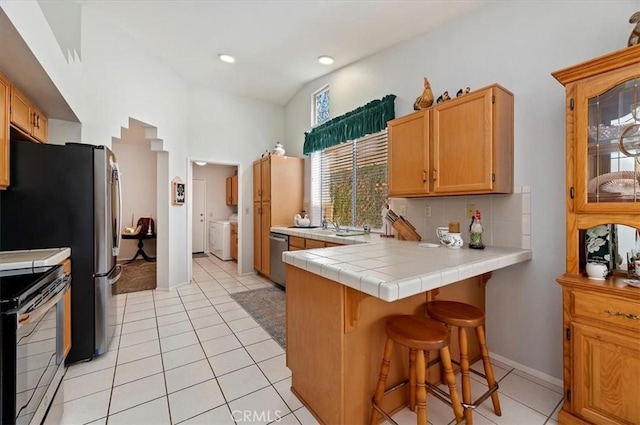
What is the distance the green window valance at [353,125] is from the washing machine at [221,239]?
10.3ft

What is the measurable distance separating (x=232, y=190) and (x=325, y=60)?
4580mm

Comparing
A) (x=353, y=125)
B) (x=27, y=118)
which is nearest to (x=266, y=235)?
(x=353, y=125)

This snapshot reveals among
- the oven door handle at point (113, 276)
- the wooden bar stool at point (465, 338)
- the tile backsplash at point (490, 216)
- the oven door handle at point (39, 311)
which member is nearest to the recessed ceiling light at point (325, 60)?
the tile backsplash at point (490, 216)

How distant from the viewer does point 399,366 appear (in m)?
1.68

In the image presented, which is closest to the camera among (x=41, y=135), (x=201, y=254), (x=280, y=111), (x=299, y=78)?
(x=41, y=135)

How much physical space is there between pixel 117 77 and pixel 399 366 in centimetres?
417

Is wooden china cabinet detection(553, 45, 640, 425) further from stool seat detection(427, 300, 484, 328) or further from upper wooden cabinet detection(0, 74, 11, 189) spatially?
upper wooden cabinet detection(0, 74, 11, 189)

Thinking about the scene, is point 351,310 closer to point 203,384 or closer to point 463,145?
point 203,384

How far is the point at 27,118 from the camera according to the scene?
2127 mm

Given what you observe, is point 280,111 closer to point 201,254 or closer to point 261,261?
point 261,261

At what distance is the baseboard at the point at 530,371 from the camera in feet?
6.19

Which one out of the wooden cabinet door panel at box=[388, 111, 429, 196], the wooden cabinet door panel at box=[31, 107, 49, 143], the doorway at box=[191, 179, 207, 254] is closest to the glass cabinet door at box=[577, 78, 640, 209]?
the wooden cabinet door panel at box=[388, 111, 429, 196]

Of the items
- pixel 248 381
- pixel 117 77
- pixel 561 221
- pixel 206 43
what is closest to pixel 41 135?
pixel 117 77

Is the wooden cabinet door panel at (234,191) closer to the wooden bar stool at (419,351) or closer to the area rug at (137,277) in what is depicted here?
the area rug at (137,277)
